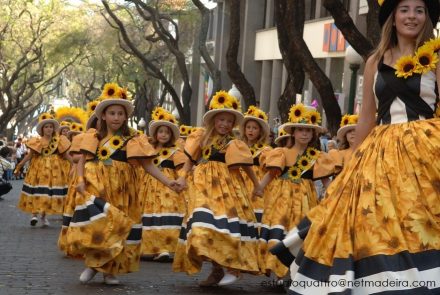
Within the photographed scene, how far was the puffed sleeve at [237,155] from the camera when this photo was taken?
11.4 m

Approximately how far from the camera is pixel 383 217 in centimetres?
610

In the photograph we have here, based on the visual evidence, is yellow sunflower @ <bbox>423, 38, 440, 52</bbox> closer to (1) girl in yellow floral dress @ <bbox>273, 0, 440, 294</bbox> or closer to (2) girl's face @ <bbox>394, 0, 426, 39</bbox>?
(1) girl in yellow floral dress @ <bbox>273, 0, 440, 294</bbox>

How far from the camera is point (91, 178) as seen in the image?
11.3 m

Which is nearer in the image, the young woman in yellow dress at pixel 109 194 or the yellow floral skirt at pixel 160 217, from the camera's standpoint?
the young woman in yellow dress at pixel 109 194

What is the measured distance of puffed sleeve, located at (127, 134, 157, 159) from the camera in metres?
11.2

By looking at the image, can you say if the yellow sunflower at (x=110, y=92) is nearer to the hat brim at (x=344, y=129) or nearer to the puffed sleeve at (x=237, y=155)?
the puffed sleeve at (x=237, y=155)

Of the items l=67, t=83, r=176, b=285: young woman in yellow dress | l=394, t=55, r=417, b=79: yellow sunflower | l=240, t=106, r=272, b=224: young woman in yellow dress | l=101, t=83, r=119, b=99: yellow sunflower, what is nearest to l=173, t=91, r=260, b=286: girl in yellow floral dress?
l=67, t=83, r=176, b=285: young woman in yellow dress

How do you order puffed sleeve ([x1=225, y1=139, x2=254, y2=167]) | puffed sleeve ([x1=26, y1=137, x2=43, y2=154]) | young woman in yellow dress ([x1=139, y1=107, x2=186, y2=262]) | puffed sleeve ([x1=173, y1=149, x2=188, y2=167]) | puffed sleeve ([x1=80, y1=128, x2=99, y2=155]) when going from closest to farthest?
1. puffed sleeve ([x1=80, y1=128, x2=99, y2=155])
2. puffed sleeve ([x1=225, y1=139, x2=254, y2=167])
3. young woman in yellow dress ([x1=139, y1=107, x2=186, y2=262])
4. puffed sleeve ([x1=173, y1=149, x2=188, y2=167])
5. puffed sleeve ([x1=26, y1=137, x2=43, y2=154])

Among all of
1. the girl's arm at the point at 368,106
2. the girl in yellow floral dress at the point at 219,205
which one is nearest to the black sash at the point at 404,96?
the girl's arm at the point at 368,106

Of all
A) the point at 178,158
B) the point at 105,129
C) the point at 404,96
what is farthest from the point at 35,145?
the point at 404,96

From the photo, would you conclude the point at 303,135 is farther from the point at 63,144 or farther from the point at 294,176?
the point at 63,144

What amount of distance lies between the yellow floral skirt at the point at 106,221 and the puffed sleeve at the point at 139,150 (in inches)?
10.2

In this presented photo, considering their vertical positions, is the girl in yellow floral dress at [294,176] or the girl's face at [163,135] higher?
the girl's face at [163,135]

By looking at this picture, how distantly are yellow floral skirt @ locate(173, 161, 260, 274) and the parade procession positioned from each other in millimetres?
14
